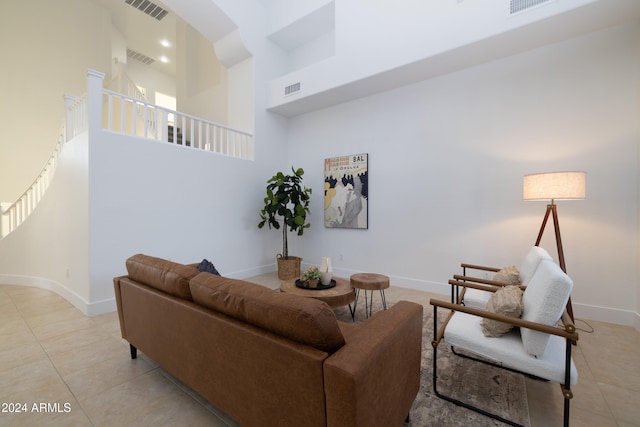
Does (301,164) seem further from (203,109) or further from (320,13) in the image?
(203,109)

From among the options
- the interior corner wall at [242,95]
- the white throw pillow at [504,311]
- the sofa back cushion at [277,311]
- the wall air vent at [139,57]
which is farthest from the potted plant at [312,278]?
the wall air vent at [139,57]

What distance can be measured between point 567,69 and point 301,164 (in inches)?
163

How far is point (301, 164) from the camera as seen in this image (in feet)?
18.1

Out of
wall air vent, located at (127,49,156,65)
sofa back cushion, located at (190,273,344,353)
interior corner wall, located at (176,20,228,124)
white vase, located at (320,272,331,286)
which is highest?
wall air vent, located at (127,49,156,65)

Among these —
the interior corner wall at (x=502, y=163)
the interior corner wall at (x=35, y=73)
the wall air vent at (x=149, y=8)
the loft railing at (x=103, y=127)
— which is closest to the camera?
the interior corner wall at (x=502, y=163)

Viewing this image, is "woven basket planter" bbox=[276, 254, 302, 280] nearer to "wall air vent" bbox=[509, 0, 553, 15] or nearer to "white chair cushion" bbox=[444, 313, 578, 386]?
"white chair cushion" bbox=[444, 313, 578, 386]

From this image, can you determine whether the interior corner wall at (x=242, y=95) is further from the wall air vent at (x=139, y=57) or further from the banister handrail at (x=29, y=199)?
the wall air vent at (x=139, y=57)

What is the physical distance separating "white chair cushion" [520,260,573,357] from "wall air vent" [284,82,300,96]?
4.46 metres

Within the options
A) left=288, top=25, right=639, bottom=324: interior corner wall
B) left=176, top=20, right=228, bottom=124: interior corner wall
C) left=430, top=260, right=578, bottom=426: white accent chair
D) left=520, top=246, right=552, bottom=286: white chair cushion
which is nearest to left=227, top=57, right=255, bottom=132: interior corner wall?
left=176, top=20, right=228, bottom=124: interior corner wall

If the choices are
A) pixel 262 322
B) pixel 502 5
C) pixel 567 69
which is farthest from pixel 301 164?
pixel 262 322

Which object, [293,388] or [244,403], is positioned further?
[244,403]

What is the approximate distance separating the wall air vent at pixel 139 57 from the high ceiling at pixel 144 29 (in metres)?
0.12

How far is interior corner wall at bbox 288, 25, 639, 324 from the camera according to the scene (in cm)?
283

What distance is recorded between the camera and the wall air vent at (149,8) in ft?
19.5
